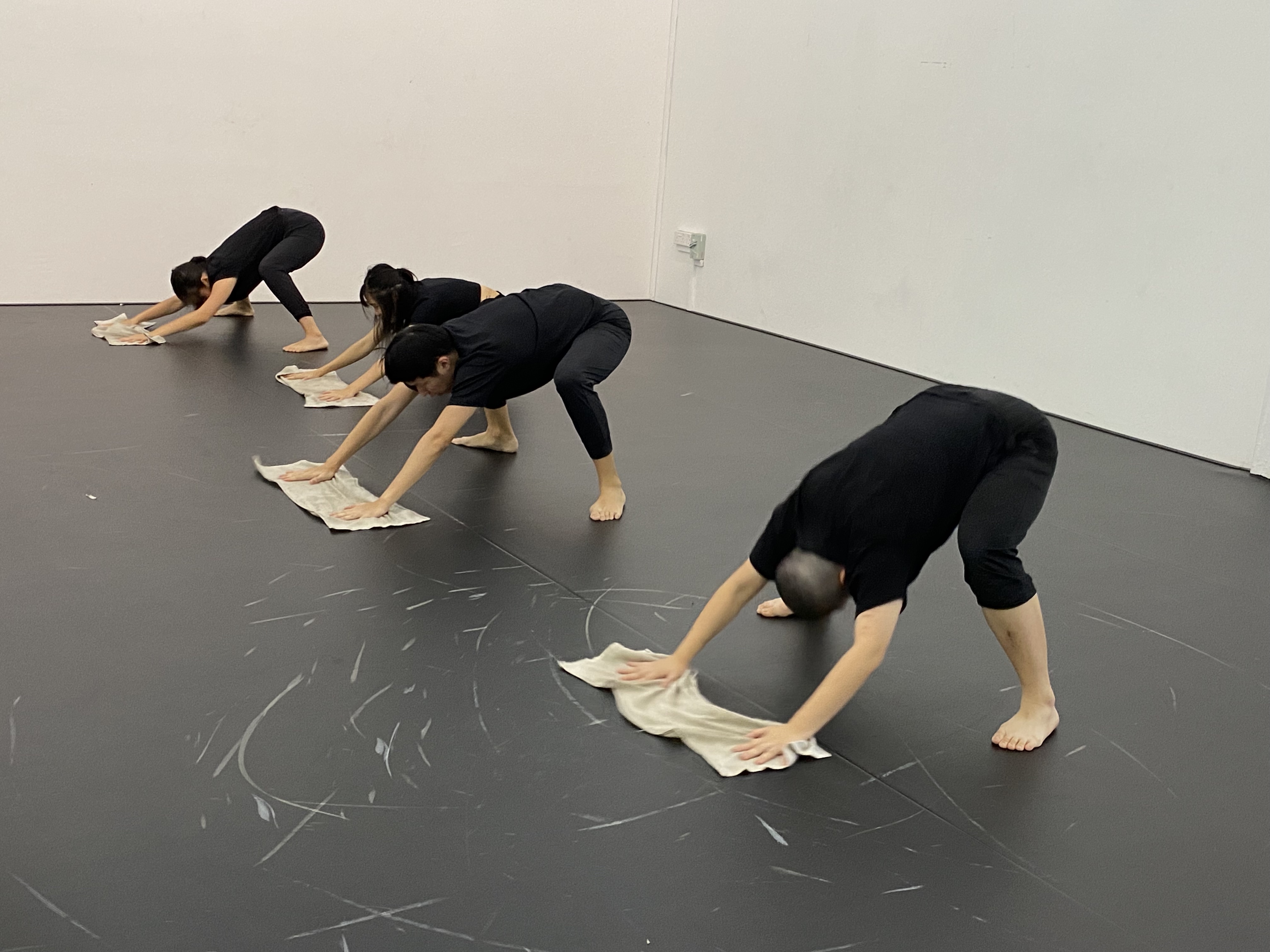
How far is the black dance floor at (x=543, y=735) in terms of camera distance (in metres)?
1.77

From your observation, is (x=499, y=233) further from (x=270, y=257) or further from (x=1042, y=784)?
(x=1042, y=784)

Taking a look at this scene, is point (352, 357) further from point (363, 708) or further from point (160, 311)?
point (363, 708)

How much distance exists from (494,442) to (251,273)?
2.23m

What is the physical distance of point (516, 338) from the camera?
11.1ft

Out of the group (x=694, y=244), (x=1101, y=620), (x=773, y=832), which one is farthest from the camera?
(x=694, y=244)

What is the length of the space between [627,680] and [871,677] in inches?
22.5

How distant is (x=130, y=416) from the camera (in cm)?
417

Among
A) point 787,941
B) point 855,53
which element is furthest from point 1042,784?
point 855,53

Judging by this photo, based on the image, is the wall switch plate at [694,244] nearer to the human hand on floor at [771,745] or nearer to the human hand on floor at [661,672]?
the human hand on floor at [661,672]

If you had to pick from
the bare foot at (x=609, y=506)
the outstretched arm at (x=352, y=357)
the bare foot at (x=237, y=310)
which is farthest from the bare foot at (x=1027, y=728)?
the bare foot at (x=237, y=310)

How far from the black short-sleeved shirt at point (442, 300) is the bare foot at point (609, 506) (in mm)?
1023

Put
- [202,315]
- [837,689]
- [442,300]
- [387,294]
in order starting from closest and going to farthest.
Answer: [837,689] < [387,294] < [442,300] < [202,315]

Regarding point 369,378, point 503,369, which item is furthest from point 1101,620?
point 369,378

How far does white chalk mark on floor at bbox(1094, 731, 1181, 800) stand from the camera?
2230 millimetres
